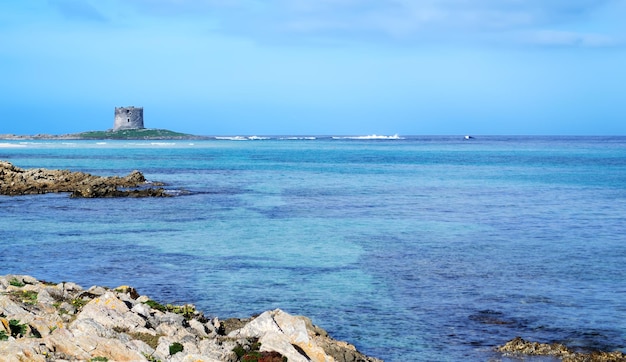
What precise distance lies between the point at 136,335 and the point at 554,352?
7.83 metres

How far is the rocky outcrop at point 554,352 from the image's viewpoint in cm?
1410

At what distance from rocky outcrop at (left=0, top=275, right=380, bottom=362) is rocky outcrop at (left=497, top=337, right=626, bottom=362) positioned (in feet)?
9.34

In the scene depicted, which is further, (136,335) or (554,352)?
(554,352)

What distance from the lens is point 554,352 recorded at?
14.5 metres

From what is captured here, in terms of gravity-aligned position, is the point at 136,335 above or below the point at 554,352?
above

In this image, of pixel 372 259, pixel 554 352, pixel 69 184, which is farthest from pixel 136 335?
pixel 69 184

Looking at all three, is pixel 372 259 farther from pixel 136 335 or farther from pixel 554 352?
pixel 136 335

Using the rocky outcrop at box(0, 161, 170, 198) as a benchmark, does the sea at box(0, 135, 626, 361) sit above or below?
below

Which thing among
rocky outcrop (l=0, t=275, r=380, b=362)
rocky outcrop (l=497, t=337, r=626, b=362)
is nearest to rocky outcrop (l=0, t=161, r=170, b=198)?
rocky outcrop (l=0, t=275, r=380, b=362)

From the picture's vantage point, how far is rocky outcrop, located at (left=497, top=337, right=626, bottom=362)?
1410 centimetres

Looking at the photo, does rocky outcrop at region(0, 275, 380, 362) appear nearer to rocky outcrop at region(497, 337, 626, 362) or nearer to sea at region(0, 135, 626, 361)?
sea at region(0, 135, 626, 361)

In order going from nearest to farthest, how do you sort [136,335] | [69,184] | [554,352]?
1. [136,335]
2. [554,352]
3. [69,184]

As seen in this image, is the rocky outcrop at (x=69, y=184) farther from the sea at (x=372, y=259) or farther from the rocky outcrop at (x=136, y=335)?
the rocky outcrop at (x=136, y=335)

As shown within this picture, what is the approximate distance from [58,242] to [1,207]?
13931 mm
